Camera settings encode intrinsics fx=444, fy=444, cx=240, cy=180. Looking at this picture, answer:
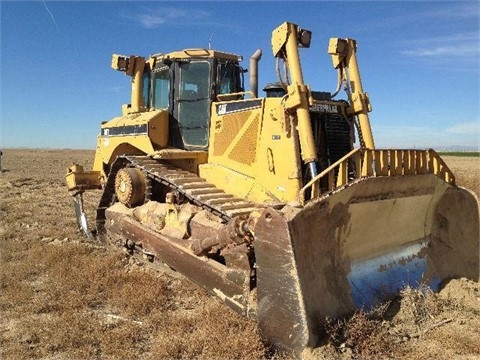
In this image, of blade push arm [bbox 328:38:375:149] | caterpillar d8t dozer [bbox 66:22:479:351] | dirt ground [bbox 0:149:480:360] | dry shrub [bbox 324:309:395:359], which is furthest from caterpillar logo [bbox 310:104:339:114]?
dry shrub [bbox 324:309:395:359]

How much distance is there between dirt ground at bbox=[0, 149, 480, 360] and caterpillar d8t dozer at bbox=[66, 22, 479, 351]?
229mm

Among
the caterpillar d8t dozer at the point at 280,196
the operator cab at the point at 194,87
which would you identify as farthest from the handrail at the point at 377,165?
the operator cab at the point at 194,87

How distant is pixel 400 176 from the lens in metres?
5.05

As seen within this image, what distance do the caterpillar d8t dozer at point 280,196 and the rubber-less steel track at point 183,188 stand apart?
0.03m

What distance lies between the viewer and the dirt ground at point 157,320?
412 cm

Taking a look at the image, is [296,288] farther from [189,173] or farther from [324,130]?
[189,173]

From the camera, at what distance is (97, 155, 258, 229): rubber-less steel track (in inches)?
220

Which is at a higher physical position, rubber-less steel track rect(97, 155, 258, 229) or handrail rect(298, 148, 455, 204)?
handrail rect(298, 148, 455, 204)

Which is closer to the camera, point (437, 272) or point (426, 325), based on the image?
point (426, 325)

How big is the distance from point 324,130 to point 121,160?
3751 millimetres

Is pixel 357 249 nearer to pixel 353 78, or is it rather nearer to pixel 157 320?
pixel 157 320

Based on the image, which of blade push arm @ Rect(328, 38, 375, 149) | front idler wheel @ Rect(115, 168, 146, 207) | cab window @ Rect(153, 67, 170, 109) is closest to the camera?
blade push arm @ Rect(328, 38, 375, 149)

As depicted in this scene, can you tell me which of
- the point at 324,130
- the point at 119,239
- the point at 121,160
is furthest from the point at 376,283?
the point at 121,160

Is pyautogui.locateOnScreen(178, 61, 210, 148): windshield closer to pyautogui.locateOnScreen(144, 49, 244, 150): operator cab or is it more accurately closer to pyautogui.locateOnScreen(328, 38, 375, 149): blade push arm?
pyautogui.locateOnScreen(144, 49, 244, 150): operator cab
